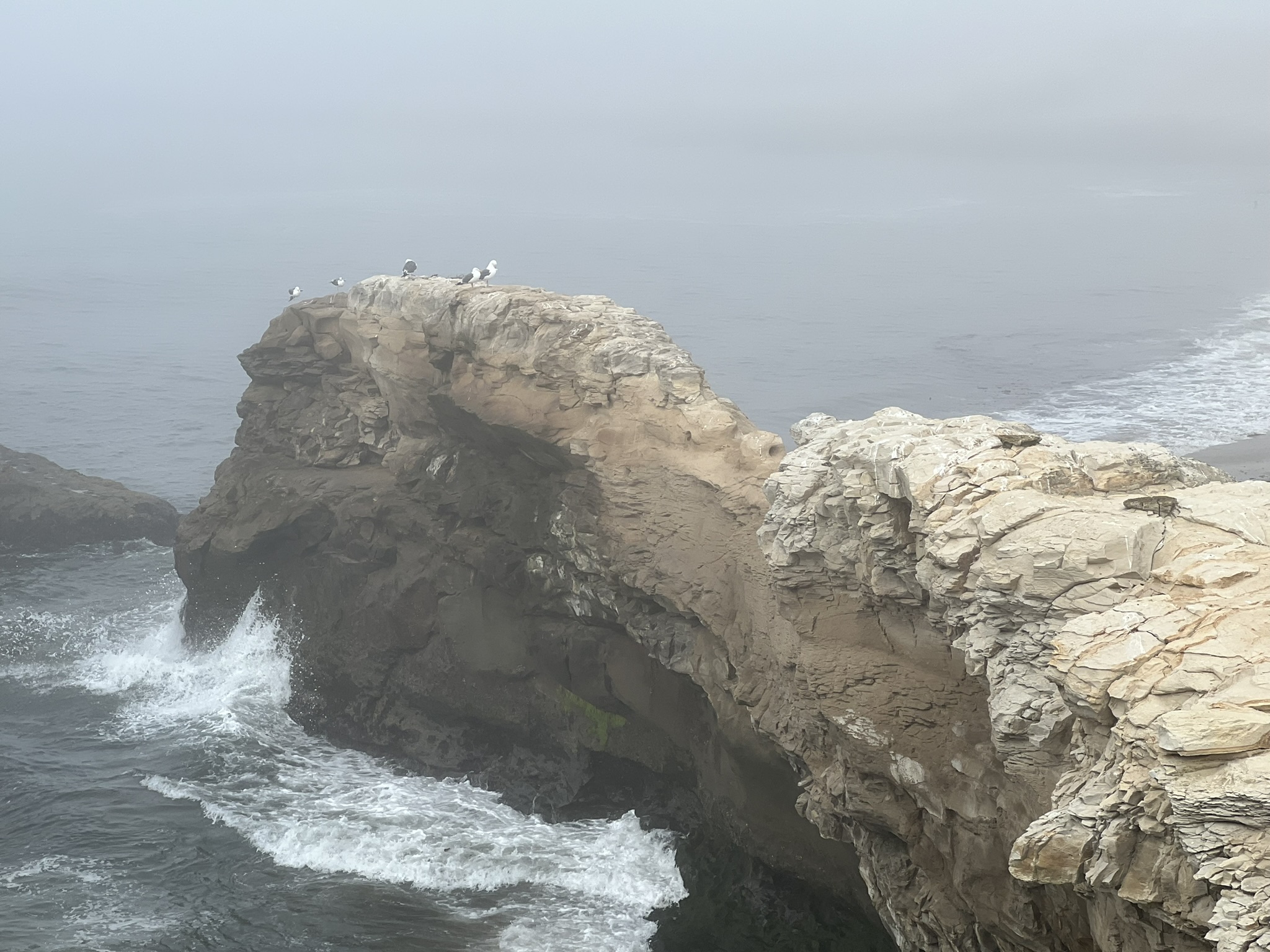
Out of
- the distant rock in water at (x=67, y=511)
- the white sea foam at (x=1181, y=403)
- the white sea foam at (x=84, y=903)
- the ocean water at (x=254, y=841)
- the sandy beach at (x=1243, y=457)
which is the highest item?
the white sea foam at (x=1181, y=403)

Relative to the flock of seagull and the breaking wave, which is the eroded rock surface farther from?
the flock of seagull

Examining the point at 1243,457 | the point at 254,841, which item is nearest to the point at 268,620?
the point at 254,841

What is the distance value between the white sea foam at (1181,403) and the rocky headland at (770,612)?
26.5 m

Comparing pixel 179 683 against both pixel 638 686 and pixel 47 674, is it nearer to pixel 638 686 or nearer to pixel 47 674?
pixel 47 674

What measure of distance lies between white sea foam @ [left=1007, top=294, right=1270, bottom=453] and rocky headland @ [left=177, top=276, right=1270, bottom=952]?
87.0ft

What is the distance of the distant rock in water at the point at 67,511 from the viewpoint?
37.8 meters

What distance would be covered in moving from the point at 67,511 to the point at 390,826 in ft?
78.4

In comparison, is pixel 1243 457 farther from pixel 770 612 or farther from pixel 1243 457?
pixel 770 612

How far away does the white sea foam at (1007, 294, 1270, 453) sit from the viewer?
4172 centimetres

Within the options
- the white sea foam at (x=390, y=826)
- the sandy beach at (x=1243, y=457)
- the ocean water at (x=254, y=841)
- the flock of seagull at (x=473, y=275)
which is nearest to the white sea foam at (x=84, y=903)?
the ocean water at (x=254, y=841)

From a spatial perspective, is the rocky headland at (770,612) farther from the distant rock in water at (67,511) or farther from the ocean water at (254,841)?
the distant rock in water at (67,511)

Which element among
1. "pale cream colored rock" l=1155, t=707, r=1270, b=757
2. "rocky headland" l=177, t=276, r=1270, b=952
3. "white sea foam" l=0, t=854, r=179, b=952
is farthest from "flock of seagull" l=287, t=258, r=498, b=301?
"pale cream colored rock" l=1155, t=707, r=1270, b=757

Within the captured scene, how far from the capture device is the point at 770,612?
16359 mm

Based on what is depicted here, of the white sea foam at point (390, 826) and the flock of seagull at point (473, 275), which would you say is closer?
the white sea foam at point (390, 826)
